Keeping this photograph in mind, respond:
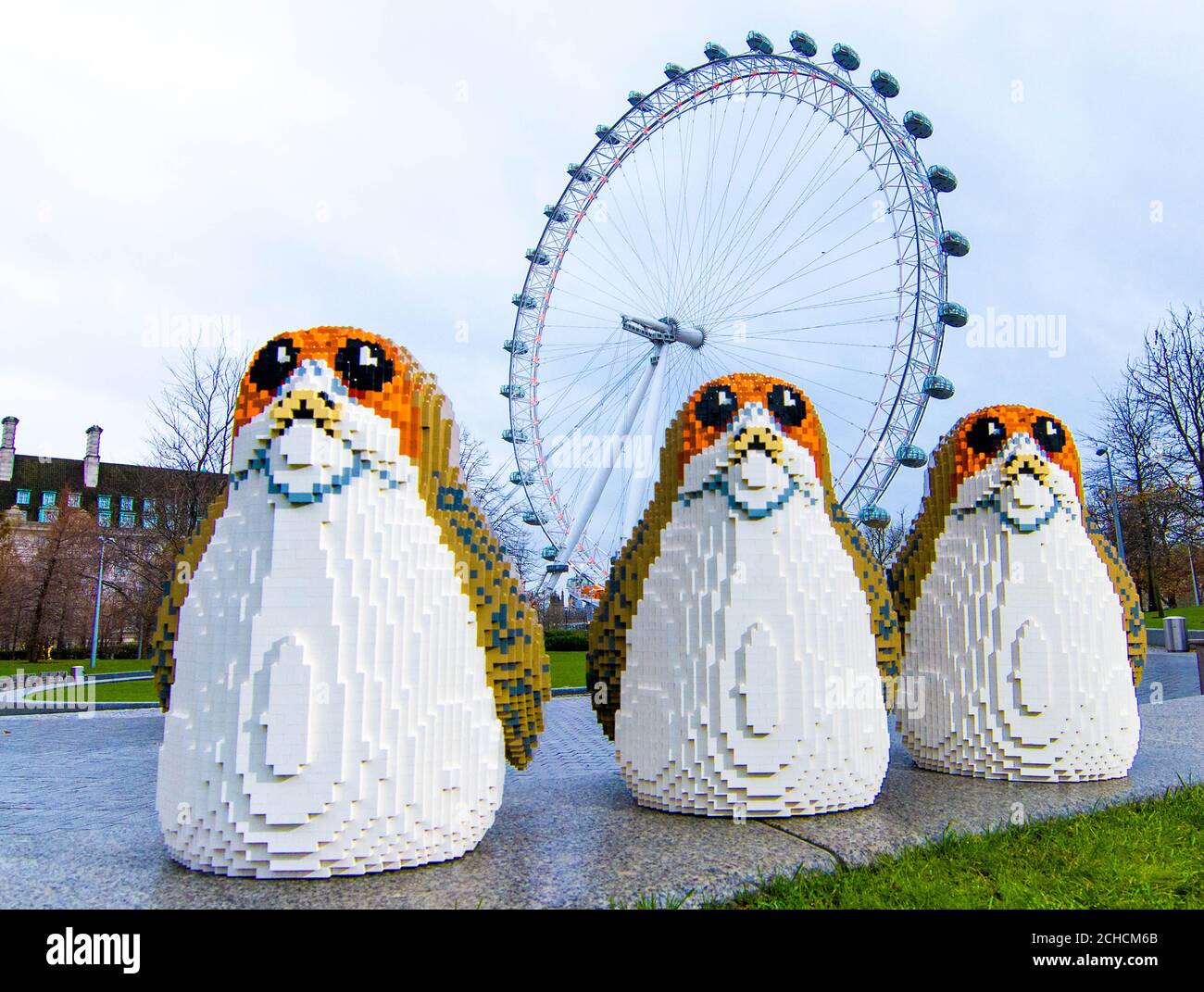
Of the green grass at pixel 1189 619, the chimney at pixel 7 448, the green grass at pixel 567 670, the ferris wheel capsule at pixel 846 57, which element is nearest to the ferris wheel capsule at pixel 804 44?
the ferris wheel capsule at pixel 846 57

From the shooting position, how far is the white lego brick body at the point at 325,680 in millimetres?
4281

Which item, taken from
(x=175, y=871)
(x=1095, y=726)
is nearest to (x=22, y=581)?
(x=175, y=871)

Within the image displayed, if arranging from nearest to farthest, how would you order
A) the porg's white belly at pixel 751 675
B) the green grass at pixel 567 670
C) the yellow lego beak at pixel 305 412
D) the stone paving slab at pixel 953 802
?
the yellow lego beak at pixel 305 412, the stone paving slab at pixel 953 802, the porg's white belly at pixel 751 675, the green grass at pixel 567 670

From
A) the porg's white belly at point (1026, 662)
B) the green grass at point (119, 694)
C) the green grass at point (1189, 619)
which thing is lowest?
the green grass at point (1189, 619)

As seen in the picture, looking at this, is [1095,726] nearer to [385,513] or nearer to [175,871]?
[385,513]

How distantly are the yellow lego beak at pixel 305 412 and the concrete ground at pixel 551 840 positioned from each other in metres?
2.33

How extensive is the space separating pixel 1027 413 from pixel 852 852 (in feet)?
13.4

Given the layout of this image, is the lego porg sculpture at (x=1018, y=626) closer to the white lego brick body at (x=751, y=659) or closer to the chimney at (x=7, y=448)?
the white lego brick body at (x=751, y=659)

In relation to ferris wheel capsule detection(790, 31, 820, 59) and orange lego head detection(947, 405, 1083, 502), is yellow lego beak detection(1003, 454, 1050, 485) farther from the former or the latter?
ferris wheel capsule detection(790, 31, 820, 59)

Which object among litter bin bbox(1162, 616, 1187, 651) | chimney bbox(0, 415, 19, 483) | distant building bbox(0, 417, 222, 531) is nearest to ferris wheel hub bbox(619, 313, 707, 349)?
litter bin bbox(1162, 616, 1187, 651)

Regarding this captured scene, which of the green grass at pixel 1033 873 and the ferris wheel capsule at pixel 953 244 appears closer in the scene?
the green grass at pixel 1033 873

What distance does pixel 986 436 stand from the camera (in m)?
7.19

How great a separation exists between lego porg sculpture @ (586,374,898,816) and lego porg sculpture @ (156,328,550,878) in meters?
1.12

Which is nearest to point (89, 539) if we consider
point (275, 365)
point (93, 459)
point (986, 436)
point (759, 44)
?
point (93, 459)
